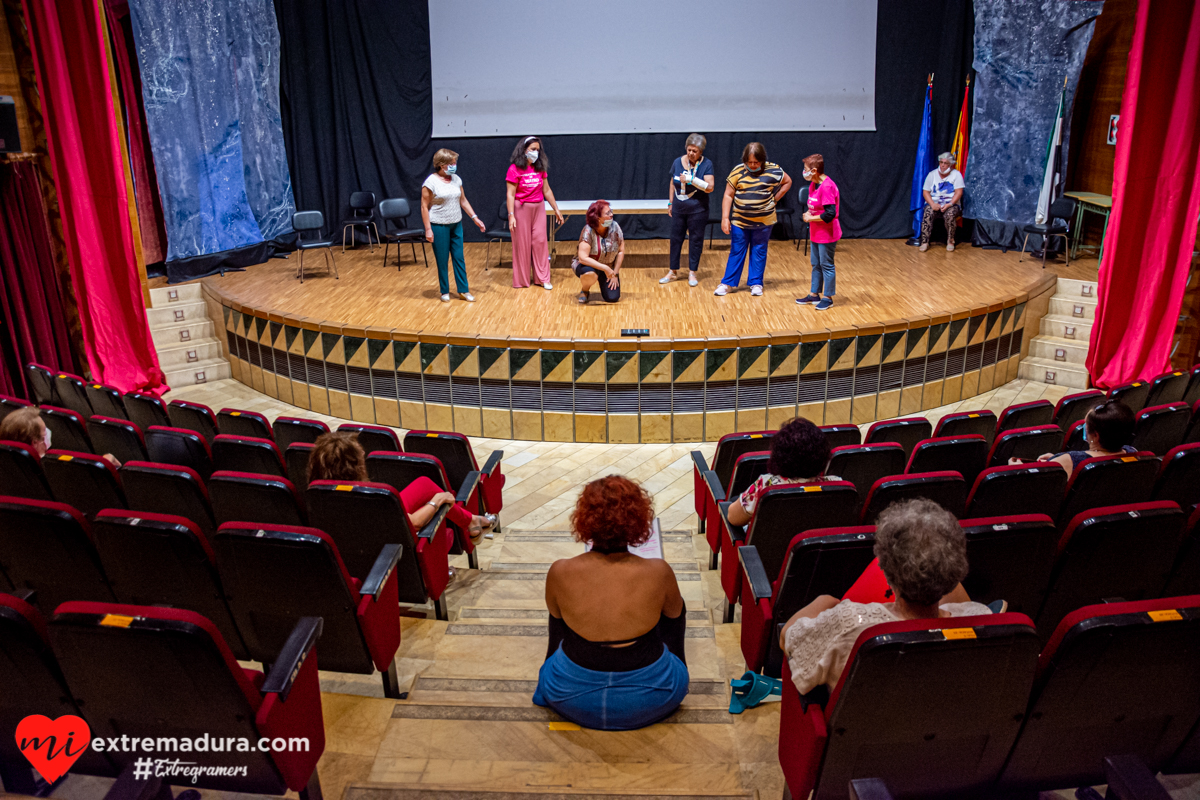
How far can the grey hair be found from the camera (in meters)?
2.01

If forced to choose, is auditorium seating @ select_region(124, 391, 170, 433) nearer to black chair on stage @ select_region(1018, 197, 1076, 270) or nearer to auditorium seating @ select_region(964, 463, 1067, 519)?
auditorium seating @ select_region(964, 463, 1067, 519)

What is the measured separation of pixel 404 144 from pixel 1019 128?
743 centimetres

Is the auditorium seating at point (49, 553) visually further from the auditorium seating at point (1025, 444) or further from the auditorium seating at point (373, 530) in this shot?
the auditorium seating at point (1025, 444)

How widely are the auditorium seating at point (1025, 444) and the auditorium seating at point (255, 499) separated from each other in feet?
10.1

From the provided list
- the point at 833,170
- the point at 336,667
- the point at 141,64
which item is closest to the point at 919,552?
the point at 336,667

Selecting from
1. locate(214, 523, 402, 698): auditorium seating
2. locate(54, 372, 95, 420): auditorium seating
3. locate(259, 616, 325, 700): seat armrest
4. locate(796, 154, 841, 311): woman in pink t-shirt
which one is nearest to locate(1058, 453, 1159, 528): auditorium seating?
locate(214, 523, 402, 698): auditorium seating

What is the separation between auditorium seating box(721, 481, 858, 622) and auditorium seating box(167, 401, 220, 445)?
9.64 ft

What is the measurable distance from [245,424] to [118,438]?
58cm

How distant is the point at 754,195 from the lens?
6.98 m

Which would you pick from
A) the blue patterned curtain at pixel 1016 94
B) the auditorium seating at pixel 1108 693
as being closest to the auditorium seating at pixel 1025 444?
the auditorium seating at pixel 1108 693

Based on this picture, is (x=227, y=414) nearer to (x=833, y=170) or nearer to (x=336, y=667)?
(x=336, y=667)

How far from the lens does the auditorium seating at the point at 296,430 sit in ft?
14.2

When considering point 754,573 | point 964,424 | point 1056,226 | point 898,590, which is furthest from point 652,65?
point 898,590

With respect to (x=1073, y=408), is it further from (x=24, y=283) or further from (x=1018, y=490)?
(x=24, y=283)
